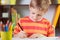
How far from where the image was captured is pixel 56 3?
1010mm

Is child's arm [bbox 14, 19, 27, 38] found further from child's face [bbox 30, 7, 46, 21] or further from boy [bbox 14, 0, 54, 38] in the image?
child's face [bbox 30, 7, 46, 21]

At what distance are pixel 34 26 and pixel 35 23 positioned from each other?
0.02 m

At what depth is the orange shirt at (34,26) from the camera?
1012 mm

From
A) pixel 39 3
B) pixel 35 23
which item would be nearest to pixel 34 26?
pixel 35 23

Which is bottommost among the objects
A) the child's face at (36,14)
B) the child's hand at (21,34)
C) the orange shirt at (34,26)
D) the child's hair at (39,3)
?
the child's hand at (21,34)

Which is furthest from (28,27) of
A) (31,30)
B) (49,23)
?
(49,23)

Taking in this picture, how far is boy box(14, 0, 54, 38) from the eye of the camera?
3.32ft

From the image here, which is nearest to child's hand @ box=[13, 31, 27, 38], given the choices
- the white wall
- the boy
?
the boy

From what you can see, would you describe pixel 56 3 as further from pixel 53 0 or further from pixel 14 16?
pixel 14 16

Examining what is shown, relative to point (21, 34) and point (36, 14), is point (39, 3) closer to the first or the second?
Result: point (36, 14)

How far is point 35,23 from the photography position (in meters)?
1.02

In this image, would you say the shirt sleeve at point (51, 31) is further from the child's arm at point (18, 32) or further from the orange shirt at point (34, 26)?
the child's arm at point (18, 32)

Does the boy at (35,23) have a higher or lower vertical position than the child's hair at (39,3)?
lower

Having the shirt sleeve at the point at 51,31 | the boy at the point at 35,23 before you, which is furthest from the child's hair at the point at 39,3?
the shirt sleeve at the point at 51,31
